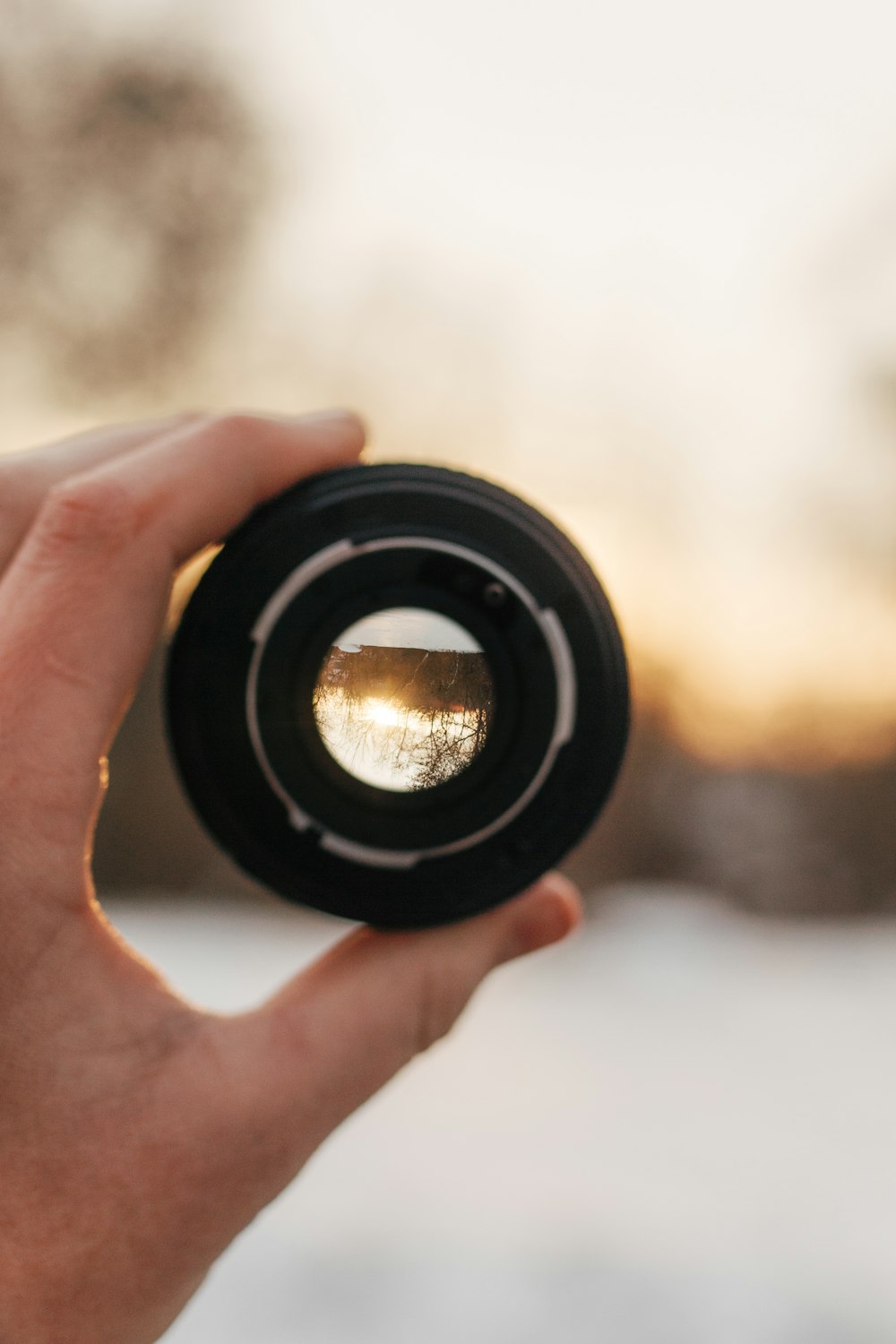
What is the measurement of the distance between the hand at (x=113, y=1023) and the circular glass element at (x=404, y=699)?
0.48ft

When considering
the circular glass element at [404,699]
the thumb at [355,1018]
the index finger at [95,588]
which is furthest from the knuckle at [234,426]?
the thumb at [355,1018]

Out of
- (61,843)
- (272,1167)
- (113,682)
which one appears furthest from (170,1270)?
(113,682)

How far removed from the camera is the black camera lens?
723 millimetres

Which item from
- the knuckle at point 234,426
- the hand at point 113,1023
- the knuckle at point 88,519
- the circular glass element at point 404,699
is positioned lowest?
the hand at point 113,1023

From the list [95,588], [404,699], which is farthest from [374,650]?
[95,588]

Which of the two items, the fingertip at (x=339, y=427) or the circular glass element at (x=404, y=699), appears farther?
the fingertip at (x=339, y=427)

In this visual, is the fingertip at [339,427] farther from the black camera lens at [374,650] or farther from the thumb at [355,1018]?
the thumb at [355,1018]

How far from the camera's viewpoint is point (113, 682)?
0.69 meters

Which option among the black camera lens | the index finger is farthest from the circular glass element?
the index finger

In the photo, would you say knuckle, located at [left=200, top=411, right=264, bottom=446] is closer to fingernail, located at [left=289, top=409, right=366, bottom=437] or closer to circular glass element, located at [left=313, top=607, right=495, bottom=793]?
fingernail, located at [left=289, top=409, right=366, bottom=437]

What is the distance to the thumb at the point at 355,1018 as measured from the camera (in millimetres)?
707

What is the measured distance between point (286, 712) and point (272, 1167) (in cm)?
33

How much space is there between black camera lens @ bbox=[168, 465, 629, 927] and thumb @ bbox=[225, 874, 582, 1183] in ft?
0.13

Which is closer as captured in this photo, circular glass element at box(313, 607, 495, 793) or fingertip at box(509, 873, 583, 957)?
circular glass element at box(313, 607, 495, 793)
